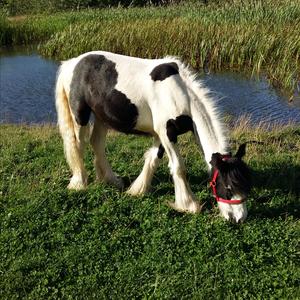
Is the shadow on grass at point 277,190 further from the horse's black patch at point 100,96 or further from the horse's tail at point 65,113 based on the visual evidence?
the horse's tail at point 65,113

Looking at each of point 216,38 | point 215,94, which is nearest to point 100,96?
point 215,94

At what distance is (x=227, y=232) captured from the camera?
439cm

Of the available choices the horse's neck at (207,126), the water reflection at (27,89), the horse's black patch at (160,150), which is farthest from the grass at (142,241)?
the water reflection at (27,89)

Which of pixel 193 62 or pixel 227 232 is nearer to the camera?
pixel 227 232

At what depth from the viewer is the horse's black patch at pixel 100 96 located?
502 centimetres

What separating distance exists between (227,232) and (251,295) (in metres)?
0.77

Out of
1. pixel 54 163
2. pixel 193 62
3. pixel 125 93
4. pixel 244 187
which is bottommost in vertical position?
pixel 193 62

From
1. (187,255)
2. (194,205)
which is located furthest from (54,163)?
(187,255)

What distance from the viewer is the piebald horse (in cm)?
435

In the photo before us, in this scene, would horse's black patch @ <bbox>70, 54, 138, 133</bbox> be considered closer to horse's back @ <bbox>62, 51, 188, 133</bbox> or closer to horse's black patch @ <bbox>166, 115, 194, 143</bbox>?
horse's back @ <bbox>62, 51, 188, 133</bbox>

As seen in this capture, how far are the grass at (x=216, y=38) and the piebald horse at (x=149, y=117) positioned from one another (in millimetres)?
7269

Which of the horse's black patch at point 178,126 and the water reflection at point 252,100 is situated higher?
the horse's black patch at point 178,126

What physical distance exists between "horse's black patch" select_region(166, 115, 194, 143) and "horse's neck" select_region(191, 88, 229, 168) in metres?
0.11

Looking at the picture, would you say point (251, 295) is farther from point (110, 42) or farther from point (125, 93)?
point (110, 42)
